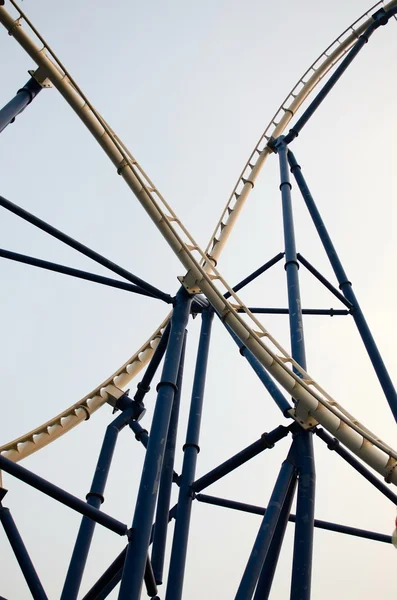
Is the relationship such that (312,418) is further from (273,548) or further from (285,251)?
(285,251)

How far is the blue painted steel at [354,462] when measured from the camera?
552 centimetres

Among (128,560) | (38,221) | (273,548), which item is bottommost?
(128,560)

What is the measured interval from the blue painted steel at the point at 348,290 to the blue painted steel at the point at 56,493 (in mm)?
3181

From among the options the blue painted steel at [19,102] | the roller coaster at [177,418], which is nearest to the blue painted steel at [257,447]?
the roller coaster at [177,418]

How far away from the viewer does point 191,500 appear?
611 cm

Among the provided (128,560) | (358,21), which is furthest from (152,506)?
(358,21)

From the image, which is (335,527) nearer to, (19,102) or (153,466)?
(153,466)

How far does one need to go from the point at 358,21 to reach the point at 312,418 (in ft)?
23.6

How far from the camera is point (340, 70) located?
9.45 metres

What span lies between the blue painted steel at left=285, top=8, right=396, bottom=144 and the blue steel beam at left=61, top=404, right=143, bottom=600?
180 inches

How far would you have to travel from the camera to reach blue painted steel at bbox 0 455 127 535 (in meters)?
4.47

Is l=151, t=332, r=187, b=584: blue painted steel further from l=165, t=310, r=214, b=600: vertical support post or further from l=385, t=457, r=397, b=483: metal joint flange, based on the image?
l=385, t=457, r=397, b=483: metal joint flange

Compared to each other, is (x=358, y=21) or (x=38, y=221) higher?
(x=358, y=21)

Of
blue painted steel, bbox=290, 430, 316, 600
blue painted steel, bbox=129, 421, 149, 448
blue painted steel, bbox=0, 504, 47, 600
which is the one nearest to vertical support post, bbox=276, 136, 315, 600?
blue painted steel, bbox=290, 430, 316, 600
